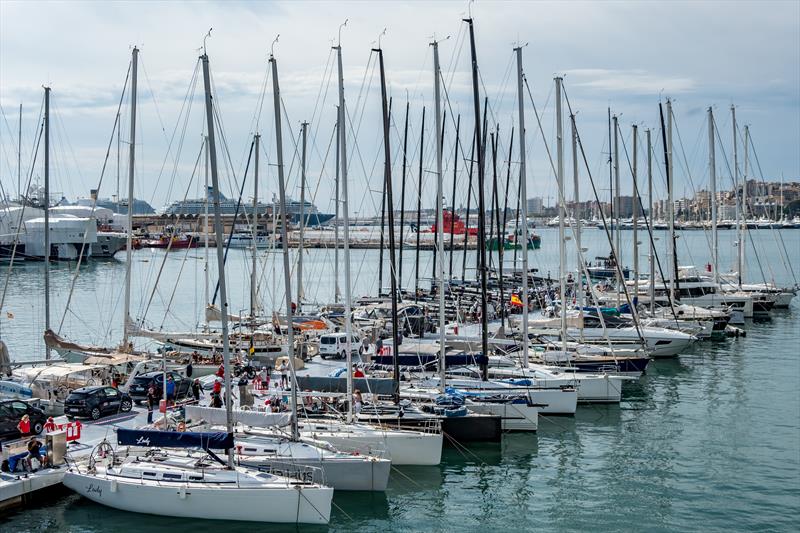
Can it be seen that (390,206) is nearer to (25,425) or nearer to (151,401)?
(151,401)

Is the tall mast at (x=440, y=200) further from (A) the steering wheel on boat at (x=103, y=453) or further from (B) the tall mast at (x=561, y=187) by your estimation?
(A) the steering wheel on boat at (x=103, y=453)

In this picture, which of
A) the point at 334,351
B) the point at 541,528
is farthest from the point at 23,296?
the point at 541,528

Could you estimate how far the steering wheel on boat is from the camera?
24125 millimetres

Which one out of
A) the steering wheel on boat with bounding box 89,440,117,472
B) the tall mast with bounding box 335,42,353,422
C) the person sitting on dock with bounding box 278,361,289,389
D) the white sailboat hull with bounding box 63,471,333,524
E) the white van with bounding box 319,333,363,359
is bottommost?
the white sailboat hull with bounding box 63,471,333,524

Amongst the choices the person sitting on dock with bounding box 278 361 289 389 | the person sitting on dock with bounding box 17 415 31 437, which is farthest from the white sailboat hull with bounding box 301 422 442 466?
the person sitting on dock with bounding box 17 415 31 437

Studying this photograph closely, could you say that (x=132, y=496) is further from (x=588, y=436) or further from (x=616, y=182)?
(x=616, y=182)

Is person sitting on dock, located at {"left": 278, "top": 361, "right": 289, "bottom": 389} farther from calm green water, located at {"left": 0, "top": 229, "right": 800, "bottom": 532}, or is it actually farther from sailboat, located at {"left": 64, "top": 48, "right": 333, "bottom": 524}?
sailboat, located at {"left": 64, "top": 48, "right": 333, "bottom": 524}

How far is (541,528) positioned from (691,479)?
6.89 m

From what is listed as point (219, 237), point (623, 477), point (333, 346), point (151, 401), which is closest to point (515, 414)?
point (623, 477)

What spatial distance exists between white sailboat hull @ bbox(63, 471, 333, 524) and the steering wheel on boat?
1.16 m

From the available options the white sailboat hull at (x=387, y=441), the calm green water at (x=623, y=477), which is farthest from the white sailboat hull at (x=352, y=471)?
the white sailboat hull at (x=387, y=441)

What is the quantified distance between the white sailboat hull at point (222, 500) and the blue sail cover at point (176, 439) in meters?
1.03

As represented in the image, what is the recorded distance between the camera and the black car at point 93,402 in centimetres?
2862

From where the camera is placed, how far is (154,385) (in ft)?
104
